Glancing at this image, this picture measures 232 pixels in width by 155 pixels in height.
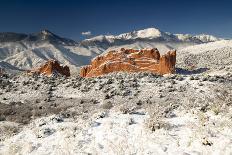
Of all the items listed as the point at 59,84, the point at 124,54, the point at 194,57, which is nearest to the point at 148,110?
the point at 59,84

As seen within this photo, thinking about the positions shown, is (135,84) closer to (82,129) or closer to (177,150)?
(82,129)

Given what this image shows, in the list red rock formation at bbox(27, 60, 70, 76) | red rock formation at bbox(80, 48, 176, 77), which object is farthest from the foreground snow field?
red rock formation at bbox(27, 60, 70, 76)

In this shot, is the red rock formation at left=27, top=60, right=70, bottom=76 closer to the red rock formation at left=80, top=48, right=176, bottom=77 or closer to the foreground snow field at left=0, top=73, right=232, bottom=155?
the red rock formation at left=80, top=48, right=176, bottom=77

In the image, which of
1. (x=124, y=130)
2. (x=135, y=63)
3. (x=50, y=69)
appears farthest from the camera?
(x=50, y=69)

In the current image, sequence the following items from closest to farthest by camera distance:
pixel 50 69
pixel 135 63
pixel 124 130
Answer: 1. pixel 124 130
2. pixel 135 63
3. pixel 50 69

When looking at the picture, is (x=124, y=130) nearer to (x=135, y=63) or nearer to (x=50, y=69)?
(x=135, y=63)

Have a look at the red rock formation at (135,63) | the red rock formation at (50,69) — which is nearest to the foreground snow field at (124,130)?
the red rock formation at (135,63)

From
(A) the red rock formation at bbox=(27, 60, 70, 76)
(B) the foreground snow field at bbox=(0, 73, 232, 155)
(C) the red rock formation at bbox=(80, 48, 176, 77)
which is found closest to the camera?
(B) the foreground snow field at bbox=(0, 73, 232, 155)

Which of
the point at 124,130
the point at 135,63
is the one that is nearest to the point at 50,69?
the point at 135,63

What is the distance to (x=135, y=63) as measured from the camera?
210 ft

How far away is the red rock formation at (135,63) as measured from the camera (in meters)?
62.6

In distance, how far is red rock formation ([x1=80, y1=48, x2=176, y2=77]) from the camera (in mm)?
62625

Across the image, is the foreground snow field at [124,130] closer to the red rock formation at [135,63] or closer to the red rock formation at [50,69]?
the red rock formation at [135,63]

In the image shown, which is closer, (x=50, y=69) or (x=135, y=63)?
(x=135, y=63)
